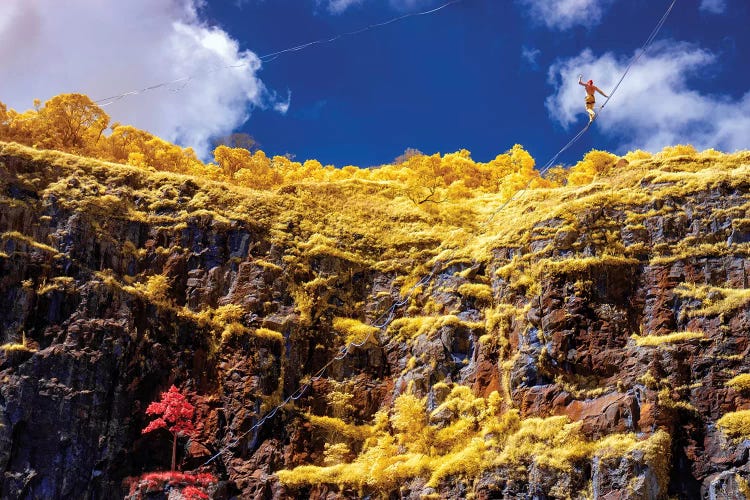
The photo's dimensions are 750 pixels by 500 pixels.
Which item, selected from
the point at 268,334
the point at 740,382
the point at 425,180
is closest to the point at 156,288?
the point at 268,334

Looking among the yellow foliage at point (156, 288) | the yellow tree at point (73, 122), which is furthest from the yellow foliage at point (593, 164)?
the yellow tree at point (73, 122)

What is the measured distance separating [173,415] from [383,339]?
29.2 feet

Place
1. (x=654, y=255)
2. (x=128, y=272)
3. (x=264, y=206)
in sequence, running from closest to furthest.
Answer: (x=654, y=255), (x=128, y=272), (x=264, y=206)

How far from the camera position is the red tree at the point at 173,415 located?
27422 millimetres

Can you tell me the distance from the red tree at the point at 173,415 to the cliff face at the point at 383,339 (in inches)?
27.3

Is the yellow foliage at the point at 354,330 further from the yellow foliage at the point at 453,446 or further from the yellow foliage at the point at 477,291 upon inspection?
the yellow foliage at the point at 477,291

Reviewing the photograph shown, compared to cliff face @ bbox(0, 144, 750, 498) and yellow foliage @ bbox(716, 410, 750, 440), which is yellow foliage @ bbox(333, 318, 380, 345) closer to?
cliff face @ bbox(0, 144, 750, 498)

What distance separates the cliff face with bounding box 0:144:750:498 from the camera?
76.7ft

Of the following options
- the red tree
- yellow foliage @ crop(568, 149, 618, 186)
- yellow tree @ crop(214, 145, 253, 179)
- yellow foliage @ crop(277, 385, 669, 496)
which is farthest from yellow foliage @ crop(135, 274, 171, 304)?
yellow foliage @ crop(568, 149, 618, 186)

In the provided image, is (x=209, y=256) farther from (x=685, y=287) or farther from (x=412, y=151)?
(x=412, y=151)

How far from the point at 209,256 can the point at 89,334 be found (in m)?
6.65

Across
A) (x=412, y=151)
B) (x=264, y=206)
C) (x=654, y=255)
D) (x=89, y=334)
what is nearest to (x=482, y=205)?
(x=264, y=206)

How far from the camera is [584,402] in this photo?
960 inches

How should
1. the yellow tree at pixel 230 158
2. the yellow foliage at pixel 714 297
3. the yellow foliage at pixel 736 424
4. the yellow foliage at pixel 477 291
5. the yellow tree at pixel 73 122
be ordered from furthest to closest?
the yellow tree at pixel 230 158 < the yellow tree at pixel 73 122 < the yellow foliage at pixel 477 291 < the yellow foliage at pixel 714 297 < the yellow foliage at pixel 736 424
